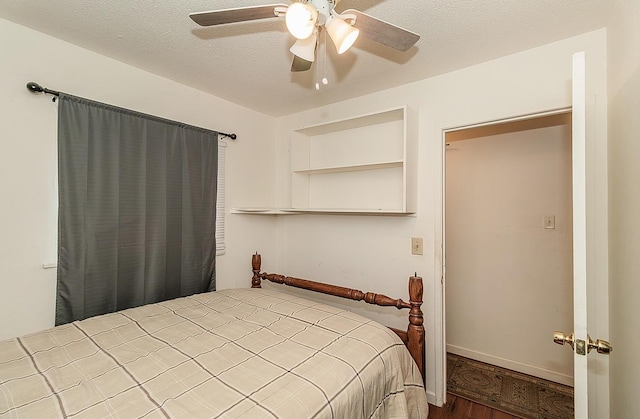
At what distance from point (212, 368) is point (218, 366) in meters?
0.02

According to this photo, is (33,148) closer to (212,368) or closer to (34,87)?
(34,87)

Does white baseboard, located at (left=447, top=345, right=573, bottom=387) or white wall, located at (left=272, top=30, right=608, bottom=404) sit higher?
white wall, located at (left=272, top=30, right=608, bottom=404)

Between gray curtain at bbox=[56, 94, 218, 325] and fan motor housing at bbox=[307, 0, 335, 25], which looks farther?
gray curtain at bbox=[56, 94, 218, 325]

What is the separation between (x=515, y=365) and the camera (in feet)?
8.52

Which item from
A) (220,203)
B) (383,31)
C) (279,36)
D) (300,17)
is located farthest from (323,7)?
(220,203)

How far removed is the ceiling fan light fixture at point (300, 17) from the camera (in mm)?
982

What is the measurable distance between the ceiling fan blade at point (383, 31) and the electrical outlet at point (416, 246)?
135 cm

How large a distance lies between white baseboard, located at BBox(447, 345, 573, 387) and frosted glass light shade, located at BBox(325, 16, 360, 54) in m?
2.97

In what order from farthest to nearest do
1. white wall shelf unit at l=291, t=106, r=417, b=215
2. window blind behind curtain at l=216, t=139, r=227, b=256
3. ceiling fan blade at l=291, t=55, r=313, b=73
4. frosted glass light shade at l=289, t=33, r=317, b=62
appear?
window blind behind curtain at l=216, t=139, r=227, b=256, white wall shelf unit at l=291, t=106, r=417, b=215, ceiling fan blade at l=291, t=55, r=313, b=73, frosted glass light shade at l=289, t=33, r=317, b=62

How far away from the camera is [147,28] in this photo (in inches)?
62.3

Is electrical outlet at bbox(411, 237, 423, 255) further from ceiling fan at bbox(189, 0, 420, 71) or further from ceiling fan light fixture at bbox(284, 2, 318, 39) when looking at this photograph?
ceiling fan light fixture at bbox(284, 2, 318, 39)

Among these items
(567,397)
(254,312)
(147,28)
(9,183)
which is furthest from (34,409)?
(567,397)

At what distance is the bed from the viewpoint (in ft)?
3.17

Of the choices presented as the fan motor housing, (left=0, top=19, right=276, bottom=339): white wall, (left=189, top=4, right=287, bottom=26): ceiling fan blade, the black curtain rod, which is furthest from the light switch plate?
the black curtain rod
